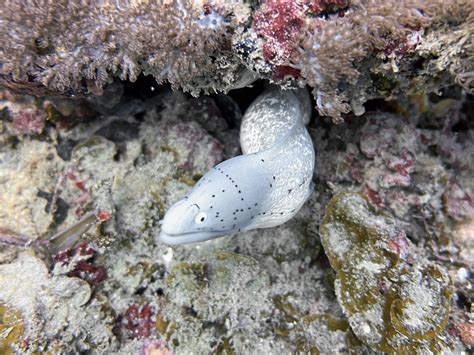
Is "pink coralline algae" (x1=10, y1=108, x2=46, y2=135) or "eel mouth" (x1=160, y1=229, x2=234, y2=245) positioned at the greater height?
"pink coralline algae" (x1=10, y1=108, x2=46, y2=135)

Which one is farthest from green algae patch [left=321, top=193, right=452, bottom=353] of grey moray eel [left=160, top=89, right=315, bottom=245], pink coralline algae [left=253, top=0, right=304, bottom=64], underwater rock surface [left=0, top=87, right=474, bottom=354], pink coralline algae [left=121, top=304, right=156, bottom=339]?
pink coralline algae [left=121, top=304, right=156, bottom=339]

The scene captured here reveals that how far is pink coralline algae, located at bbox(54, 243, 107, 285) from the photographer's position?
2762 mm

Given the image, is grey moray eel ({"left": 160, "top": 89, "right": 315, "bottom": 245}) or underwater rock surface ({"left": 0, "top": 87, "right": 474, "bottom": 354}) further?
underwater rock surface ({"left": 0, "top": 87, "right": 474, "bottom": 354})

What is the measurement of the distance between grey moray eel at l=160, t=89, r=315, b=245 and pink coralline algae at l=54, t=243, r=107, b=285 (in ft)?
3.19

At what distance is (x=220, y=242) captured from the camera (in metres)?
3.09

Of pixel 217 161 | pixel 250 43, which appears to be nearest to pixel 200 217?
pixel 217 161

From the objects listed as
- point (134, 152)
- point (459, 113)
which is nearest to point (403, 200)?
point (459, 113)

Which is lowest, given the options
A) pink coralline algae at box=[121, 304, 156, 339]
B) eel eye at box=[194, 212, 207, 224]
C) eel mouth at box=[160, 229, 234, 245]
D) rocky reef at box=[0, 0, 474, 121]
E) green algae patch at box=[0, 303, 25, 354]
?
pink coralline algae at box=[121, 304, 156, 339]

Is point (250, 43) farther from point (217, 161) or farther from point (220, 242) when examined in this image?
point (220, 242)

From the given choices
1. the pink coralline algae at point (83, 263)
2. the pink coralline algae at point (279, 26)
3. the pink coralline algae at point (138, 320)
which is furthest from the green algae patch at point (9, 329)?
the pink coralline algae at point (279, 26)

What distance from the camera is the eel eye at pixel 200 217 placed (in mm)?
2215

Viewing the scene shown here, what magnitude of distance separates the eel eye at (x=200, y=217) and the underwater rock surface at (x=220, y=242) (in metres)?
0.83

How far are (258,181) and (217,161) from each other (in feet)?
2.67

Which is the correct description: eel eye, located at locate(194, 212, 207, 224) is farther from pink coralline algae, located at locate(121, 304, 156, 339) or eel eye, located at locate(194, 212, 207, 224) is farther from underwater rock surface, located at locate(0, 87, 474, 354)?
pink coralline algae, located at locate(121, 304, 156, 339)
